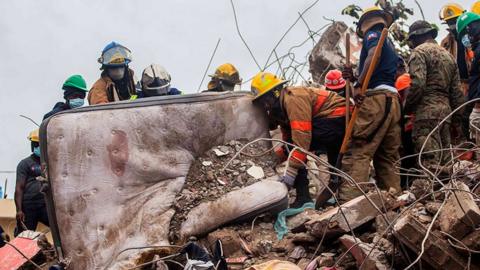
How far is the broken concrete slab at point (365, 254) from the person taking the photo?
3895 mm

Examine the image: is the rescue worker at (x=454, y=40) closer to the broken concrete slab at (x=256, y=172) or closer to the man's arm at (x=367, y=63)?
the man's arm at (x=367, y=63)

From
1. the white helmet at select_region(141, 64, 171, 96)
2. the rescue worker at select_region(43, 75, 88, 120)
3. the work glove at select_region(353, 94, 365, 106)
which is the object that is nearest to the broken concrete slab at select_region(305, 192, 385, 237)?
the work glove at select_region(353, 94, 365, 106)

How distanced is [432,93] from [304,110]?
1273mm

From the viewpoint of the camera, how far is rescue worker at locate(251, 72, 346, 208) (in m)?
5.48

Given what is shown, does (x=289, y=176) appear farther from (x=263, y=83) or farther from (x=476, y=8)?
(x=476, y=8)

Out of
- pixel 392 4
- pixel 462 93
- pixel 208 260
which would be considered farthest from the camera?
pixel 392 4

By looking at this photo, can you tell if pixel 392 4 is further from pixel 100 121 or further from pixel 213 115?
pixel 100 121

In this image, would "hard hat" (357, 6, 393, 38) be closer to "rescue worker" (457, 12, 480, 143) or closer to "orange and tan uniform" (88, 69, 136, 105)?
"rescue worker" (457, 12, 480, 143)

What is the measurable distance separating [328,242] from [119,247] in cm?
139

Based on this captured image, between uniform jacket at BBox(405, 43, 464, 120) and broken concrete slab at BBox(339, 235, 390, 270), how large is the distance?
217 cm

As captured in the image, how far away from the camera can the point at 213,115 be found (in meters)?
5.46

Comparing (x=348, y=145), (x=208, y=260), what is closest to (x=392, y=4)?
(x=348, y=145)

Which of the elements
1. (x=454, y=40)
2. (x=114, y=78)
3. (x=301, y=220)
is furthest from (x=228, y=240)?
(x=454, y=40)

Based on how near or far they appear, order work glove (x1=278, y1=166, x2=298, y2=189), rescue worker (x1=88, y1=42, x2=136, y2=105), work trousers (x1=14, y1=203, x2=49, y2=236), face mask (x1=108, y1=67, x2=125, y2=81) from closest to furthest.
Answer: work glove (x1=278, y1=166, x2=298, y2=189) → rescue worker (x1=88, y1=42, x2=136, y2=105) → face mask (x1=108, y1=67, x2=125, y2=81) → work trousers (x1=14, y1=203, x2=49, y2=236)
